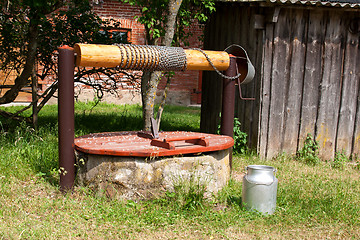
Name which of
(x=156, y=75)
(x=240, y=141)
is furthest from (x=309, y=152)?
(x=156, y=75)

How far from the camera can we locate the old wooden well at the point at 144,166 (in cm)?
449

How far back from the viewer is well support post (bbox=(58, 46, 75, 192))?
176 inches

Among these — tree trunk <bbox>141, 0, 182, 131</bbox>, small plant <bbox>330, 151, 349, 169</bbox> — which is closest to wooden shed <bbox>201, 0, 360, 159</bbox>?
small plant <bbox>330, 151, 349, 169</bbox>

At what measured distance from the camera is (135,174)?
4504mm

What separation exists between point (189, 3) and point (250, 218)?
488 cm

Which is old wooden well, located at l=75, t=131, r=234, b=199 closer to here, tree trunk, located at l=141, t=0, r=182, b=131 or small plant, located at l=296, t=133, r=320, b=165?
tree trunk, located at l=141, t=0, r=182, b=131

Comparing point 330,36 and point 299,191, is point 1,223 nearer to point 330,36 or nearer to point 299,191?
point 299,191

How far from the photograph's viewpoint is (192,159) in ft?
15.4

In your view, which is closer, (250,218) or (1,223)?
(1,223)

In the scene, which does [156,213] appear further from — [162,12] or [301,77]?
[162,12]

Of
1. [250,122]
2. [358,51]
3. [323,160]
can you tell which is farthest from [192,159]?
[358,51]

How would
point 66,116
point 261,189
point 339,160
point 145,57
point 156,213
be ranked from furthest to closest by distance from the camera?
point 339,160
point 145,57
point 66,116
point 261,189
point 156,213

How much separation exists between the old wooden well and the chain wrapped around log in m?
0.88

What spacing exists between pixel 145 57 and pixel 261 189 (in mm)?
1915
